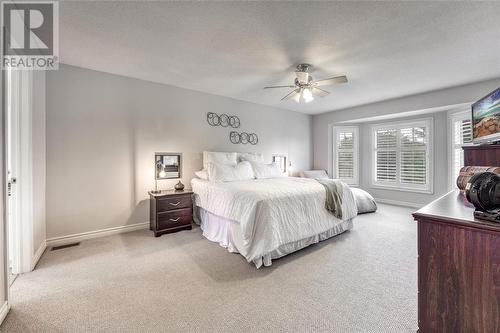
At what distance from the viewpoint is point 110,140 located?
11.2 ft

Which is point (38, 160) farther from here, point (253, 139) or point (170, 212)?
point (253, 139)

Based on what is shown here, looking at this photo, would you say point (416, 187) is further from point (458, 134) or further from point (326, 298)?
point (326, 298)

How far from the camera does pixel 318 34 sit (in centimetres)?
231

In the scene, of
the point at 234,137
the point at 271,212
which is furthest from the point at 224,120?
the point at 271,212

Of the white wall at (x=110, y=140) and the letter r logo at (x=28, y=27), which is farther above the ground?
the letter r logo at (x=28, y=27)

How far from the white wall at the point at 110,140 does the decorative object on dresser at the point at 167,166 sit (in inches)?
3.5

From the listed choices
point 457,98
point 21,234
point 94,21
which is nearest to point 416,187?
point 457,98

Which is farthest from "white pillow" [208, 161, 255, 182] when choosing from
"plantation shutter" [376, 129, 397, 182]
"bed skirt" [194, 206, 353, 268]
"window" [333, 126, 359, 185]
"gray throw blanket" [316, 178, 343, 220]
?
"plantation shutter" [376, 129, 397, 182]

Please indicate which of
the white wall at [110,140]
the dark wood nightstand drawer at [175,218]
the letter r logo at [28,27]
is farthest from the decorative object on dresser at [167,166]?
the letter r logo at [28,27]

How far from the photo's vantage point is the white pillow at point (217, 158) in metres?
4.12

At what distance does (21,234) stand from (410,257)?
14.5ft

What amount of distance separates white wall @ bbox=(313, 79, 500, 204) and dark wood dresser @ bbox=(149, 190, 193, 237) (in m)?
4.32

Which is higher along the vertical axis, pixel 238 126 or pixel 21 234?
pixel 238 126

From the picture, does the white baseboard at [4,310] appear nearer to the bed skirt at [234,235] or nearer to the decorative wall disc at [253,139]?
the bed skirt at [234,235]
